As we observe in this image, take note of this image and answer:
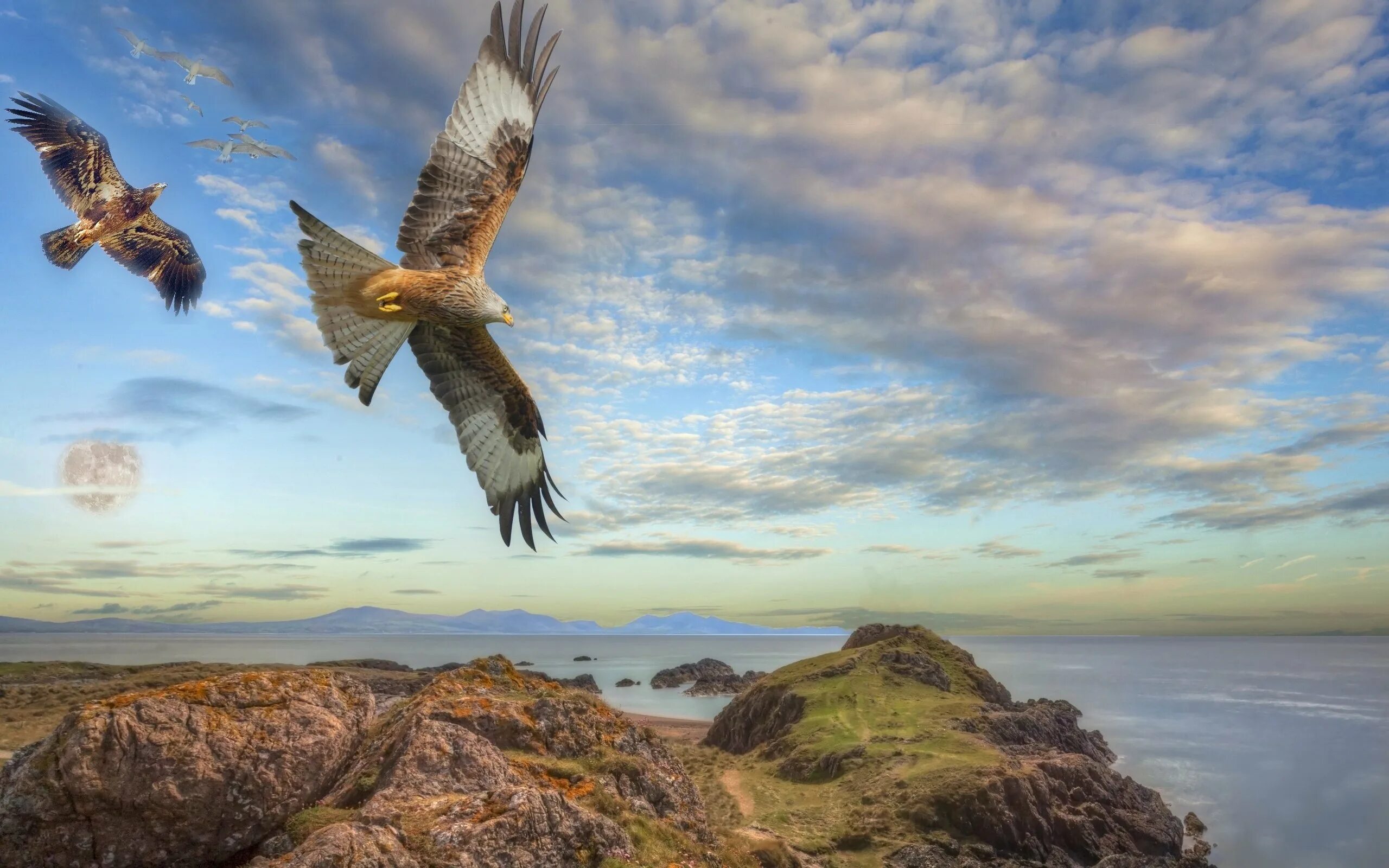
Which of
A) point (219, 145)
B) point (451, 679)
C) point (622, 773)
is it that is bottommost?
point (622, 773)

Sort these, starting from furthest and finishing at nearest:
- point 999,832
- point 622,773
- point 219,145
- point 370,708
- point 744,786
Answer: point 744,786 < point 999,832 < point 219,145 < point 622,773 < point 370,708

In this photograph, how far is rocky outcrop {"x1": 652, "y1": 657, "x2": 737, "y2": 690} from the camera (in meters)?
108

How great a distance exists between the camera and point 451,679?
13.4 m

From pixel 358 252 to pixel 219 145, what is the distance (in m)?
9.29

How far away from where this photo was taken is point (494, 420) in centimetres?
1247

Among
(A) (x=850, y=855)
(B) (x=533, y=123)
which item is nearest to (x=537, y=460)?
(B) (x=533, y=123)

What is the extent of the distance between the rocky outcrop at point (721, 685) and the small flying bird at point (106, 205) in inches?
3398

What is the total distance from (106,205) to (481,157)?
11106 mm

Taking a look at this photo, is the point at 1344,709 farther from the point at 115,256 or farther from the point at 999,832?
the point at 115,256

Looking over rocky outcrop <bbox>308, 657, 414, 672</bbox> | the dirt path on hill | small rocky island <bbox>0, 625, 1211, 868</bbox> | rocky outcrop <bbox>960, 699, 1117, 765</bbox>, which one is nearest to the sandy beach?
the dirt path on hill

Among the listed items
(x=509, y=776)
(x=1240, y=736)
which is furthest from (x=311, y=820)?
(x=1240, y=736)

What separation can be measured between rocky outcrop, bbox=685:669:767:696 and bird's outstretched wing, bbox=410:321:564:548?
286 ft

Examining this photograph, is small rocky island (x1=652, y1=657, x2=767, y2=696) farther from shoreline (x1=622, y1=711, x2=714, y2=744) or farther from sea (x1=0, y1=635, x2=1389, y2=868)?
shoreline (x1=622, y1=711, x2=714, y2=744)

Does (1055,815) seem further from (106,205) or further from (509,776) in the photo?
(106,205)
